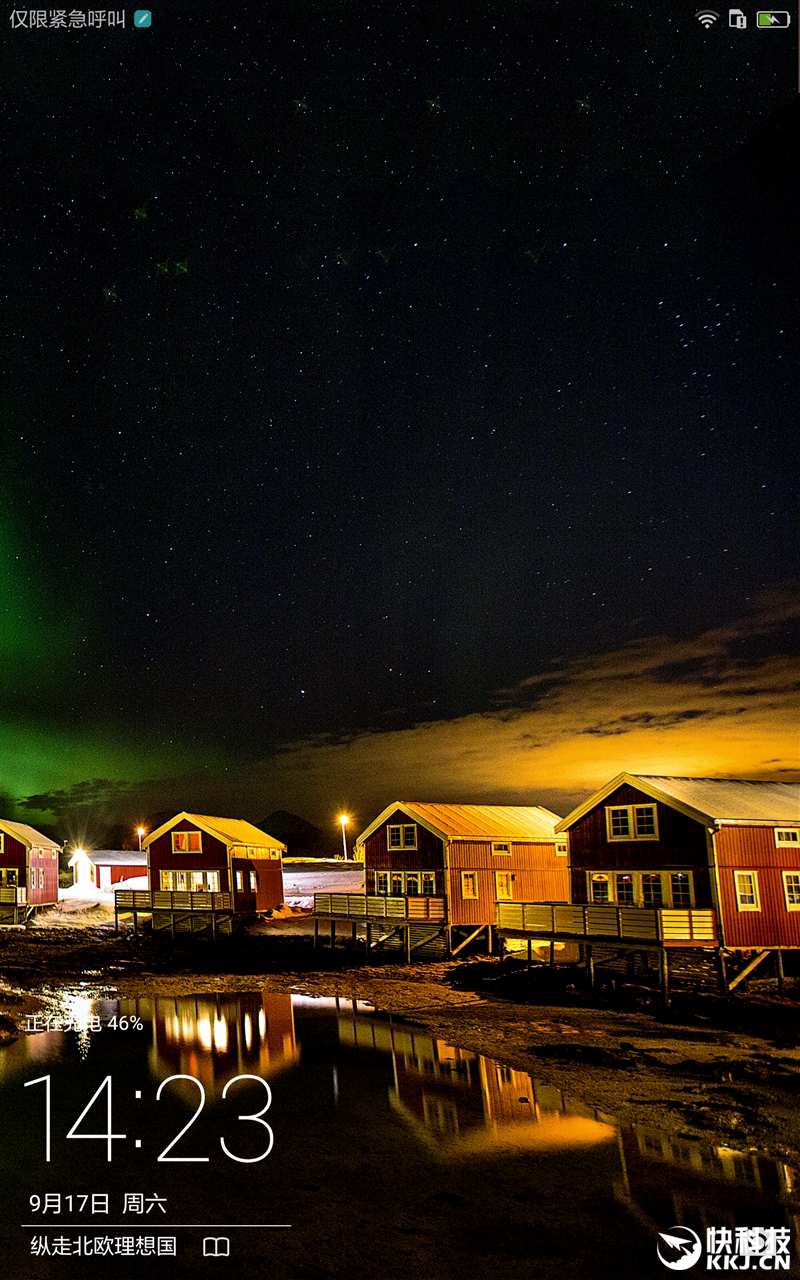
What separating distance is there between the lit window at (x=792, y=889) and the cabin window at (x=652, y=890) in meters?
4.36

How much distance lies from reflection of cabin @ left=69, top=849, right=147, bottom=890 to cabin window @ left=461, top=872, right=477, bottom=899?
52.0 m

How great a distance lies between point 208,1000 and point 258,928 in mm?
23146

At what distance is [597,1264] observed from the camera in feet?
33.7

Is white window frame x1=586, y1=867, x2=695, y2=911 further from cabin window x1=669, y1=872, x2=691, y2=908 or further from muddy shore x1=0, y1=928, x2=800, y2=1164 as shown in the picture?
muddy shore x1=0, y1=928, x2=800, y2=1164

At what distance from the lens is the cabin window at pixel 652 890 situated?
32.8 m

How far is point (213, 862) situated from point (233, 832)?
2531mm

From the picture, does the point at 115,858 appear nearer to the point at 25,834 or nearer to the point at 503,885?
the point at 25,834

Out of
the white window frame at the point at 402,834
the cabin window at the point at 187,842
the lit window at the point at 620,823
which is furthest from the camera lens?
the cabin window at the point at 187,842

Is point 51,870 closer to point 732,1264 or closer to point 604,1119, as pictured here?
point 604,1119

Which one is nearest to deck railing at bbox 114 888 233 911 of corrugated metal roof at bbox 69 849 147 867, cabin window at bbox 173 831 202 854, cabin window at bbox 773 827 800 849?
cabin window at bbox 173 831 202 854

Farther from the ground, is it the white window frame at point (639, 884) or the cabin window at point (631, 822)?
the cabin window at point (631, 822)

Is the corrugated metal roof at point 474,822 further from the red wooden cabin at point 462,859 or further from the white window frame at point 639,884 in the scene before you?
the white window frame at point 639,884

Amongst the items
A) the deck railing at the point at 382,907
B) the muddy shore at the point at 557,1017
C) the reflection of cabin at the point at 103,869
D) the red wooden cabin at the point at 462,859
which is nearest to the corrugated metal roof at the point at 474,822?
the red wooden cabin at the point at 462,859

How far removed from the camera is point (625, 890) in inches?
1345
